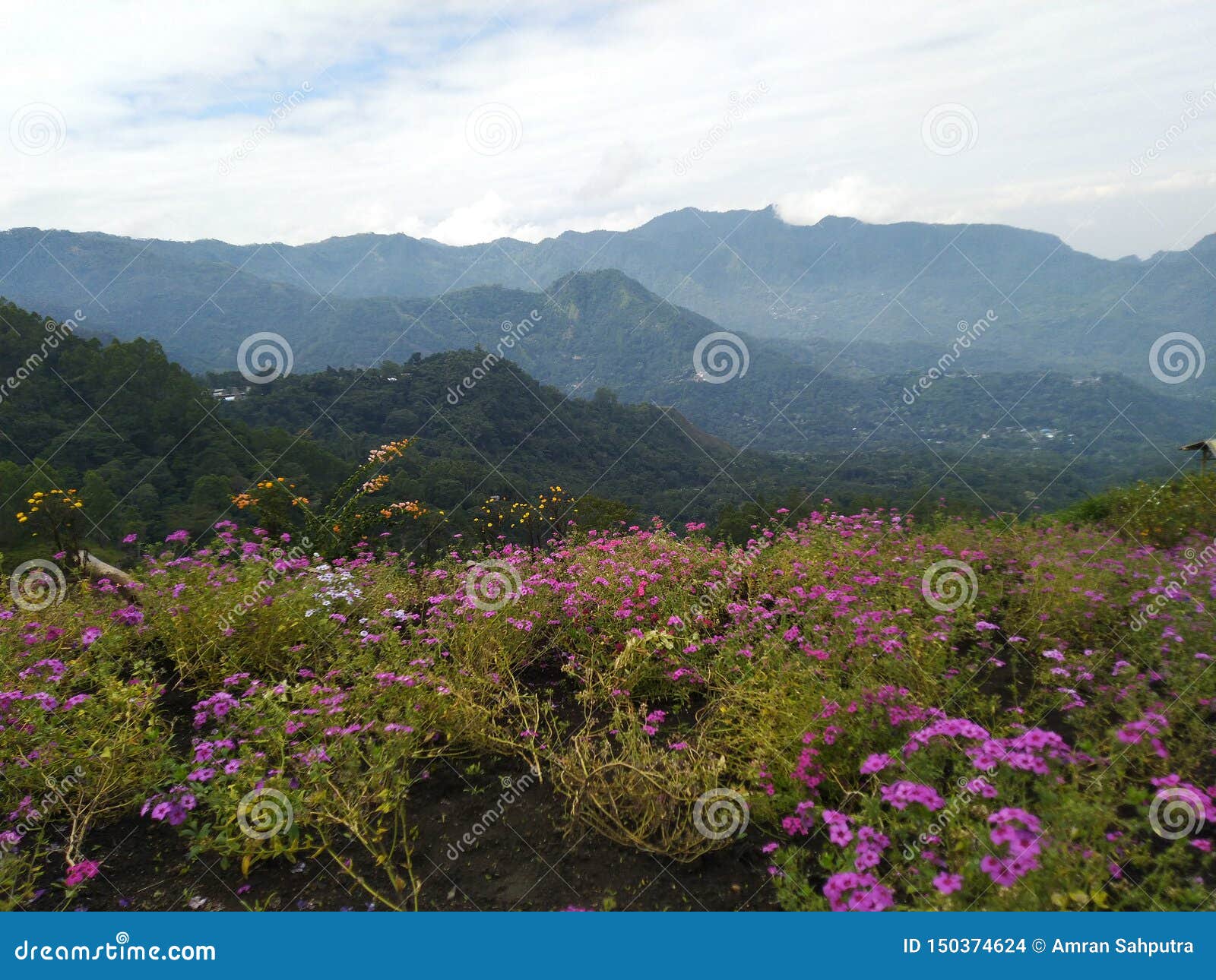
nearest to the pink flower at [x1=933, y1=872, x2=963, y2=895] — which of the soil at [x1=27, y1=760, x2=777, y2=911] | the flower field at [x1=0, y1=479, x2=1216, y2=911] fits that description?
the flower field at [x1=0, y1=479, x2=1216, y2=911]

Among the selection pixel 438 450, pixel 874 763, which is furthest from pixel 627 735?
pixel 438 450

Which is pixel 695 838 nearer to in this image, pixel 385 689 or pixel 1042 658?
pixel 385 689

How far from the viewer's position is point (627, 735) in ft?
9.57

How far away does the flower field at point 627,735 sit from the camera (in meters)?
2.16

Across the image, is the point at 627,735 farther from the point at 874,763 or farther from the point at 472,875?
the point at 874,763

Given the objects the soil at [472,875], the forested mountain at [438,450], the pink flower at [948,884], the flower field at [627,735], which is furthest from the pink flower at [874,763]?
the forested mountain at [438,450]

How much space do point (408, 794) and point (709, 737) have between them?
140 cm

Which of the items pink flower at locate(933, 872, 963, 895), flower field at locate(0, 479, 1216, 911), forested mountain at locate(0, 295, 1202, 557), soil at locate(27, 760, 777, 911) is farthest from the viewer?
forested mountain at locate(0, 295, 1202, 557)

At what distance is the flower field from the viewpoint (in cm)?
216

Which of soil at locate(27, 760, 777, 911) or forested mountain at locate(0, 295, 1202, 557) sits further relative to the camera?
forested mountain at locate(0, 295, 1202, 557)

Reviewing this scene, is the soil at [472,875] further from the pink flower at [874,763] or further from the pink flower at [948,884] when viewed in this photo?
the pink flower at [948,884]

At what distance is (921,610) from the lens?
3.77 m

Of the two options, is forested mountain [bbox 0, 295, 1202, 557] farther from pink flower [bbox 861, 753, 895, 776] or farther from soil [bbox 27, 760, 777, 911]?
soil [bbox 27, 760, 777, 911]

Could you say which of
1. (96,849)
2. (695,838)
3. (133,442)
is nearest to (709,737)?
(695,838)
